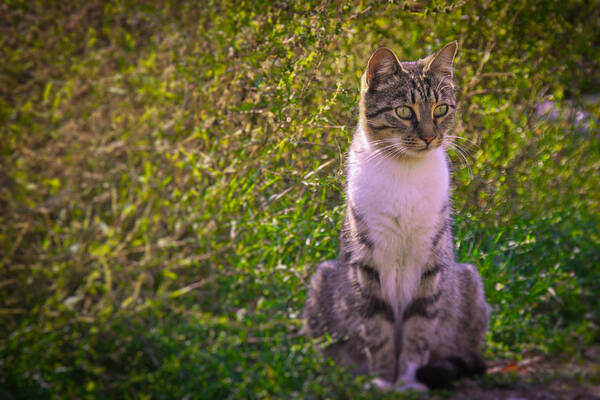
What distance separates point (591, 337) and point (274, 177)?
7.01 ft

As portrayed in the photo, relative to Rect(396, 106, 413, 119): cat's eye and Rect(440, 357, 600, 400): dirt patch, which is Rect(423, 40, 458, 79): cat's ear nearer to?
Rect(396, 106, 413, 119): cat's eye

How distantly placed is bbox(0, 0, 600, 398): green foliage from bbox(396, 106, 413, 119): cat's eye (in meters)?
0.59

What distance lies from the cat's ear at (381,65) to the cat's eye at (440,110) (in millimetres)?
307

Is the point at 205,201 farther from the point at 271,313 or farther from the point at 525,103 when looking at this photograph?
the point at 525,103

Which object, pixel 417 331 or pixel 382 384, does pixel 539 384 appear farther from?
pixel 382 384

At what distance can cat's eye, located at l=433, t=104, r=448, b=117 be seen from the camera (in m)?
3.01

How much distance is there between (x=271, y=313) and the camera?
3.09m

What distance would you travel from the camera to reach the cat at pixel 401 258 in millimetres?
2793

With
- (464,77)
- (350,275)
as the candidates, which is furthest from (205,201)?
(464,77)

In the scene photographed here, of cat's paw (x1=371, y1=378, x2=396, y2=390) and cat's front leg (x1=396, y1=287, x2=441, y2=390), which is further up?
cat's front leg (x1=396, y1=287, x2=441, y2=390)

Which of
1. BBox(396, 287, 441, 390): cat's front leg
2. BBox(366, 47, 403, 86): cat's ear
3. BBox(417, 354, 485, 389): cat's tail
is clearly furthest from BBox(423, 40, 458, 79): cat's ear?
BBox(417, 354, 485, 389): cat's tail

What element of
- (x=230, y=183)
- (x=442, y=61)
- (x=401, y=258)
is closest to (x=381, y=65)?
(x=442, y=61)

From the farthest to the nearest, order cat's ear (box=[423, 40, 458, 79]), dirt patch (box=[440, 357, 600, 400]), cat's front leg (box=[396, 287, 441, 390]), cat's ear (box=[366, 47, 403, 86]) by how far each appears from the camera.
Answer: cat's ear (box=[423, 40, 458, 79])
cat's ear (box=[366, 47, 403, 86])
cat's front leg (box=[396, 287, 441, 390])
dirt patch (box=[440, 357, 600, 400])

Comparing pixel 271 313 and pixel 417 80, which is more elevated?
pixel 417 80
